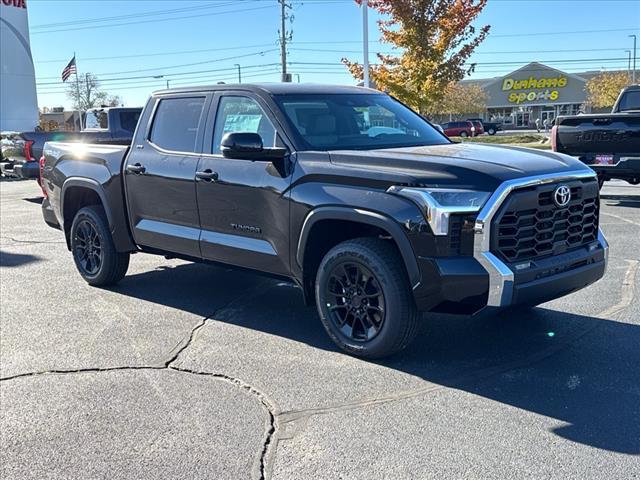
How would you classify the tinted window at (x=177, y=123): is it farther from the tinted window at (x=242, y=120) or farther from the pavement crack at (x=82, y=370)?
the pavement crack at (x=82, y=370)

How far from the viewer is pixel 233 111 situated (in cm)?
542

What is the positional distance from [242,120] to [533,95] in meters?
71.8

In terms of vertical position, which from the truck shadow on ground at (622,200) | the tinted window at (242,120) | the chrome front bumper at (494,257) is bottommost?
the truck shadow on ground at (622,200)

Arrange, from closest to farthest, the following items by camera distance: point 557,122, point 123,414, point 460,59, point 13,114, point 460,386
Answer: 1. point 123,414
2. point 460,386
3. point 557,122
4. point 460,59
5. point 13,114

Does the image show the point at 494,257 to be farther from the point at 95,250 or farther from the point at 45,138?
the point at 45,138

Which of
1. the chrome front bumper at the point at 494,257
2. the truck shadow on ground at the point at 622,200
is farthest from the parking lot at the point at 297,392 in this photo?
the truck shadow on ground at the point at 622,200

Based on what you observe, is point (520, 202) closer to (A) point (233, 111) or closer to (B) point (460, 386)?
(B) point (460, 386)

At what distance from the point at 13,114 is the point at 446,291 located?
31033 millimetres

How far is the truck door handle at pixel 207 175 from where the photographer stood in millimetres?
5289

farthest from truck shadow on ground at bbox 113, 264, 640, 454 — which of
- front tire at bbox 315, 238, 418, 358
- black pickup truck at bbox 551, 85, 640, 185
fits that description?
black pickup truck at bbox 551, 85, 640, 185

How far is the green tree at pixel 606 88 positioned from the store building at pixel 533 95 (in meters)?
4.93

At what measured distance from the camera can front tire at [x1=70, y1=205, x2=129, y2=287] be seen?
6504 mm

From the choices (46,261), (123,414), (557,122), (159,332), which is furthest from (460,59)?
(123,414)

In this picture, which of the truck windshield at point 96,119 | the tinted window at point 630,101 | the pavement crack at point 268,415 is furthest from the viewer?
the truck windshield at point 96,119
